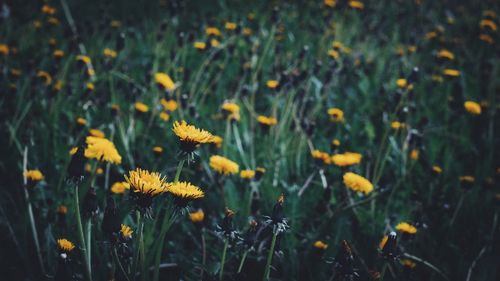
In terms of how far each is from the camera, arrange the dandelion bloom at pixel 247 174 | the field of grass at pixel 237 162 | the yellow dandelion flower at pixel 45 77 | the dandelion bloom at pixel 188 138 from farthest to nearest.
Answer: the yellow dandelion flower at pixel 45 77 → the dandelion bloom at pixel 247 174 → the field of grass at pixel 237 162 → the dandelion bloom at pixel 188 138

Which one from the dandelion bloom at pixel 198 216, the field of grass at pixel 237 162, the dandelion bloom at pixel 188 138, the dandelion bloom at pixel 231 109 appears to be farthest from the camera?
the dandelion bloom at pixel 231 109

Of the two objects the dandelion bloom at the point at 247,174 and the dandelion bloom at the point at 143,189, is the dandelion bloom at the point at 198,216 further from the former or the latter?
the dandelion bloom at the point at 143,189

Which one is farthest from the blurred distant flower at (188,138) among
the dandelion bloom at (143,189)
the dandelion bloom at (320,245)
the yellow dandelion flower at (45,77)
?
the yellow dandelion flower at (45,77)

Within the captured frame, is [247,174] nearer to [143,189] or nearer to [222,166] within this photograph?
[222,166]

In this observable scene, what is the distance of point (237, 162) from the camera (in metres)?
2.27

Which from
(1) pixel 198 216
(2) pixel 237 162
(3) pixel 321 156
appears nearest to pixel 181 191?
(1) pixel 198 216

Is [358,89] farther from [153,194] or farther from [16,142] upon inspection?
[153,194]

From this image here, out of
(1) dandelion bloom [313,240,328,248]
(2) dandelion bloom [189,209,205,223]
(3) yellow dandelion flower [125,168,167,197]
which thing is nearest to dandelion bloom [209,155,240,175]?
(2) dandelion bloom [189,209,205,223]

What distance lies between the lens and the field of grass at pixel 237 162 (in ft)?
4.36

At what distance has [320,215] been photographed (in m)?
1.96

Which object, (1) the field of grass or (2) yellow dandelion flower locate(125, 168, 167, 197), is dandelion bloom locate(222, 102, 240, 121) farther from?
(2) yellow dandelion flower locate(125, 168, 167, 197)

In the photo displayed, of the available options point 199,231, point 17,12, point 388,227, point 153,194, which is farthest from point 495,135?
point 17,12

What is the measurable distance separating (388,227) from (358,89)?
5.31 feet

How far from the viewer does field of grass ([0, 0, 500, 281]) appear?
4.36ft
